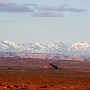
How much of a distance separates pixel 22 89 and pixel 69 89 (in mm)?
7486

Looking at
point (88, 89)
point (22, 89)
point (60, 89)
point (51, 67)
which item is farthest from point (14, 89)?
point (51, 67)

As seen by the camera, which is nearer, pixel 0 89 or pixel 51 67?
pixel 0 89

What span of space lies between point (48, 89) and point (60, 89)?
2.03 meters

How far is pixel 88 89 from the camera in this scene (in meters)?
67.2

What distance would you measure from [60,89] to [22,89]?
5968 mm

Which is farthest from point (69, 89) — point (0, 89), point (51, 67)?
point (51, 67)

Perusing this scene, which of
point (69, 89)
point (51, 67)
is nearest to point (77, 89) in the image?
point (69, 89)

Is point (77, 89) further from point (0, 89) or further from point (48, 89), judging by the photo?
point (0, 89)

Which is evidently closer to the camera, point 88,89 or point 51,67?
point 88,89

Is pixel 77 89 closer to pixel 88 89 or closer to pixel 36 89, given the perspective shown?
pixel 88 89

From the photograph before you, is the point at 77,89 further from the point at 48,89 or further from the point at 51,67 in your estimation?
the point at 51,67

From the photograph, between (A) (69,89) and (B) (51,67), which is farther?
(B) (51,67)

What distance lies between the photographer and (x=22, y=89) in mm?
65125

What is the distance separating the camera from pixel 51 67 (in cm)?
18588
